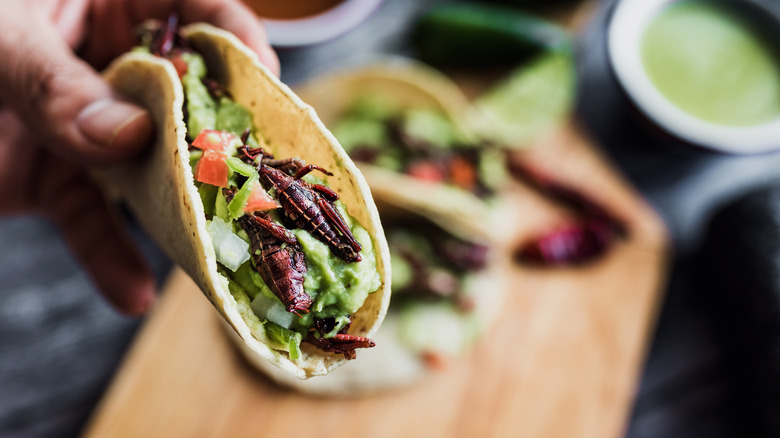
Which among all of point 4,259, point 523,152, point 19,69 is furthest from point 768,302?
point 4,259

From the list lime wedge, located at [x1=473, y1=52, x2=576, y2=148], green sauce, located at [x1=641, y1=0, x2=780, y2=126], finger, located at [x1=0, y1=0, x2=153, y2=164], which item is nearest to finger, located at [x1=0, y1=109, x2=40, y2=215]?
finger, located at [x1=0, y1=0, x2=153, y2=164]

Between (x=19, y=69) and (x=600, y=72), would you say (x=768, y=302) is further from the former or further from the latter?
(x=19, y=69)

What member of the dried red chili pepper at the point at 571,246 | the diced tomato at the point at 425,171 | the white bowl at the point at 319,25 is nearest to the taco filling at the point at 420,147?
the diced tomato at the point at 425,171

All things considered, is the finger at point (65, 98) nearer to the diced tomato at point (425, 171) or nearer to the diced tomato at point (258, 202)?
the diced tomato at point (258, 202)

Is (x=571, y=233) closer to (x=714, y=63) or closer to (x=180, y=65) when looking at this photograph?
(x=714, y=63)

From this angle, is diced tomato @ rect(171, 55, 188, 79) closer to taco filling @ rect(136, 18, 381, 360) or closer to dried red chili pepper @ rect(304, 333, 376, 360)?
taco filling @ rect(136, 18, 381, 360)

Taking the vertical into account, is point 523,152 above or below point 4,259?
above
